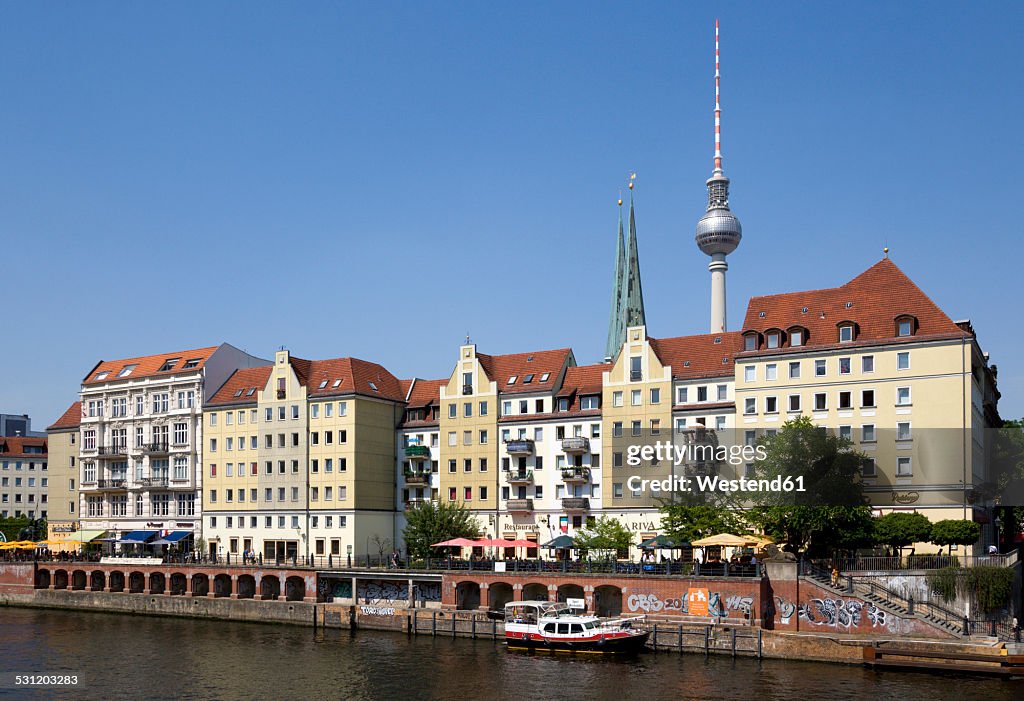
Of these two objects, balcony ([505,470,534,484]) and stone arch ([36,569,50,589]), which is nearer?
balcony ([505,470,534,484])

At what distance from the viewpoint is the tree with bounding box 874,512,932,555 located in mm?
79438

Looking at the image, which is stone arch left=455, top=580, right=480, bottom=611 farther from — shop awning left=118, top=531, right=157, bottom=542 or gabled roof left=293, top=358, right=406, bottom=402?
shop awning left=118, top=531, right=157, bottom=542

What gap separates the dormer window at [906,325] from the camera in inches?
3509

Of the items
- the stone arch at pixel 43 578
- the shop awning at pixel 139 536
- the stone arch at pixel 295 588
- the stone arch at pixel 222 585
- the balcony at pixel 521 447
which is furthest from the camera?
the shop awning at pixel 139 536

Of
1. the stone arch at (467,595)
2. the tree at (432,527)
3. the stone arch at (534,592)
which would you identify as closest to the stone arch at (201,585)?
the tree at (432,527)

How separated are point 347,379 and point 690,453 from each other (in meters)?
39.1

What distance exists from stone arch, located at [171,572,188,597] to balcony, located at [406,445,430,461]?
26.0 metres

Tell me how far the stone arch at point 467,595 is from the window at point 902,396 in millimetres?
37847

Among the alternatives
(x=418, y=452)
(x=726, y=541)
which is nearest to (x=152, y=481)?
(x=418, y=452)

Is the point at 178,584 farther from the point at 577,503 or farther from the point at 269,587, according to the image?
the point at 577,503

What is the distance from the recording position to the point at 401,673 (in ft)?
225

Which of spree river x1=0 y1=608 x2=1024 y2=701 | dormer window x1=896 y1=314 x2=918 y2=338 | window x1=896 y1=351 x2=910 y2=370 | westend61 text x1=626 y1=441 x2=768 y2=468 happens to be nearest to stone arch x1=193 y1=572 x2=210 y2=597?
spree river x1=0 y1=608 x2=1024 y2=701

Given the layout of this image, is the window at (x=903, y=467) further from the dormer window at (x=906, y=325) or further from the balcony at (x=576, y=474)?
the balcony at (x=576, y=474)

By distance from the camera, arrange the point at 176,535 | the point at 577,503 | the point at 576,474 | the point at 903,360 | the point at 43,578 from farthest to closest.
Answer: the point at 176,535 < the point at 43,578 < the point at 576,474 < the point at 577,503 < the point at 903,360
